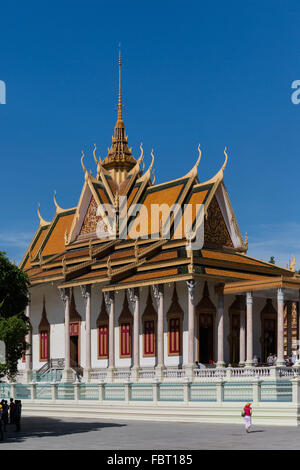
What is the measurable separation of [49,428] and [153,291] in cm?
1265

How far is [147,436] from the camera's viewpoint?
2142 cm

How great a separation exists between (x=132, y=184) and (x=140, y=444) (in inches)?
1137

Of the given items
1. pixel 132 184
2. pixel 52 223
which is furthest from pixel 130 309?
pixel 52 223

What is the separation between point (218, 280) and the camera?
35156 millimetres

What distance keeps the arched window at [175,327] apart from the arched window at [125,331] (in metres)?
2.76

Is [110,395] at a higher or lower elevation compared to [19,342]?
lower

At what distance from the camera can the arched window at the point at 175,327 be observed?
3666cm

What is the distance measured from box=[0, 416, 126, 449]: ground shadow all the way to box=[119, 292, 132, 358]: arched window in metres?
8.28

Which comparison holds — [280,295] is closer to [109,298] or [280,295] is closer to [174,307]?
[174,307]

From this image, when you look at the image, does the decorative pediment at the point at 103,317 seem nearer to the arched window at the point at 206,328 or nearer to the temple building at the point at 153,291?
the temple building at the point at 153,291

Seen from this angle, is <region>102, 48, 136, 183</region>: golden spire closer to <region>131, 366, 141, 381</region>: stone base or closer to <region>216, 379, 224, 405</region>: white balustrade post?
<region>131, 366, 141, 381</region>: stone base

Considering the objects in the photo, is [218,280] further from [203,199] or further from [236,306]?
[203,199]

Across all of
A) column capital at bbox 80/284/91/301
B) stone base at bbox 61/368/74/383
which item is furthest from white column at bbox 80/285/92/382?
stone base at bbox 61/368/74/383

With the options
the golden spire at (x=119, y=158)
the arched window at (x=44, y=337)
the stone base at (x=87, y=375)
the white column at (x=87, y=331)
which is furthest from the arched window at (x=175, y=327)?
the golden spire at (x=119, y=158)
